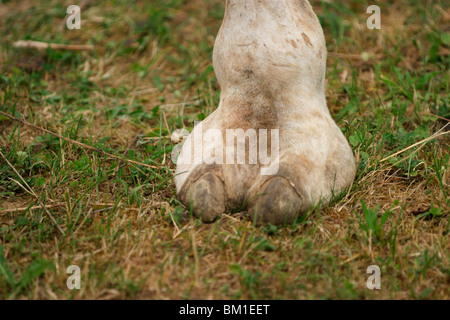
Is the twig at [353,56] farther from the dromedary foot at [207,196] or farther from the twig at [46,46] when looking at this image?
the dromedary foot at [207,196]

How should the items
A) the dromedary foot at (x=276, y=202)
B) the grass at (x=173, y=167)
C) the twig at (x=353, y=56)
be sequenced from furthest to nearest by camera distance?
the twig at (x=353, y=56) → the dromedary foot at (x=276, y=202) → the grass at (x=173, y=167)

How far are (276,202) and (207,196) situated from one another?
0.29m

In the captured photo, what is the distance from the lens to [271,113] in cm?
224

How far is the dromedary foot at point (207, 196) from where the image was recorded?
208 cm

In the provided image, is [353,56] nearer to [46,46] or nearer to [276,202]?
[276,202]

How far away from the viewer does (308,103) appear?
2236 mm

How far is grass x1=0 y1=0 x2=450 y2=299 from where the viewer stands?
6.20 feet

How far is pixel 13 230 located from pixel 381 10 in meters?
3.55

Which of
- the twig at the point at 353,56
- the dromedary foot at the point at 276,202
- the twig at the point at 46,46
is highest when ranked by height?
the twig at the point at 46,46

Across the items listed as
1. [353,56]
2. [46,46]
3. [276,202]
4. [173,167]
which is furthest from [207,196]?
[46,46]

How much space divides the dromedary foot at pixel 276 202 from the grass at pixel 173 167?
0.06 metres

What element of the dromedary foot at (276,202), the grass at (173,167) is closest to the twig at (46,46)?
the grass at (173,167)
